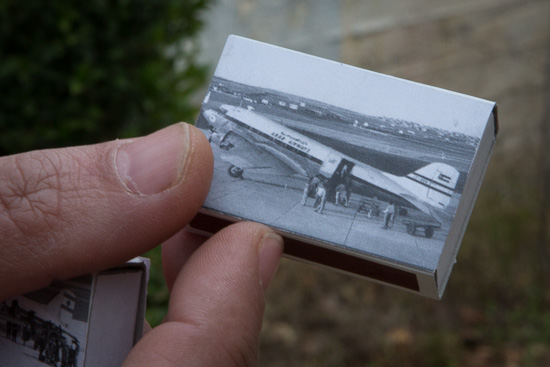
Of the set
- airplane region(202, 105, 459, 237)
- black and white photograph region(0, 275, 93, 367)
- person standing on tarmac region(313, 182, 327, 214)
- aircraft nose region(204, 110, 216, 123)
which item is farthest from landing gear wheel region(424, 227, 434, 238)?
black and white photograph region(0, 275, 93, 367)

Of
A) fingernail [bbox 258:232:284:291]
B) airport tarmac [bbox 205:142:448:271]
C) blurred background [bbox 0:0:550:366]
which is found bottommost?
blurred background [bbox 0:0:550:366]

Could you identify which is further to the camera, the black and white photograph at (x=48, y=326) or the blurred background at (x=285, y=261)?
the blurred background at (x=285, y=261)

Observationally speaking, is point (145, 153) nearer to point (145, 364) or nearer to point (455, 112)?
point (145, 364)

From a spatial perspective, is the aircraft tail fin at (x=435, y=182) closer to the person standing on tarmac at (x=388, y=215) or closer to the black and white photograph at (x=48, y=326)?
the person standing on tarmac at (x=388, y=215)

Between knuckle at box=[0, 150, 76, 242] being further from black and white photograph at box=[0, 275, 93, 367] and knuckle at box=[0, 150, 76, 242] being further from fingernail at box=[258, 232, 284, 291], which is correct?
fingernail at box=[258, 232, 284, 291]

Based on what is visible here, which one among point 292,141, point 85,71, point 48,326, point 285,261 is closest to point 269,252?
point 292,141

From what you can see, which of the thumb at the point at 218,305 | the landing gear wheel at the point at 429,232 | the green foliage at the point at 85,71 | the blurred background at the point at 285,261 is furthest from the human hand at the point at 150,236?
the green foliage at the point at 85,71
